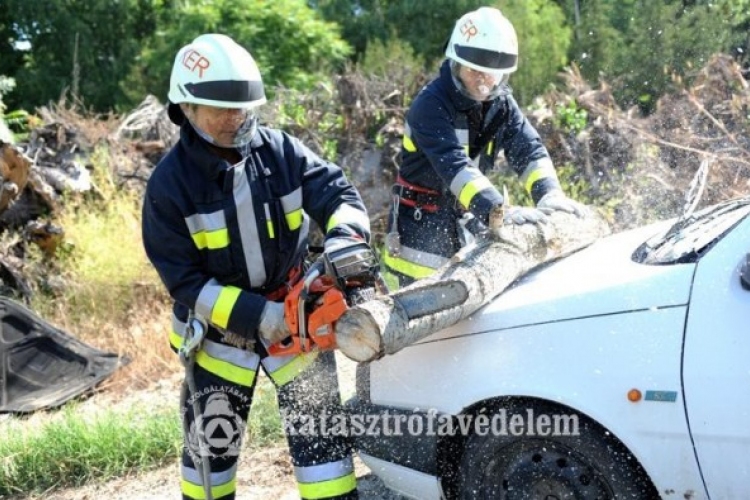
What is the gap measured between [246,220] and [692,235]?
5.17ft

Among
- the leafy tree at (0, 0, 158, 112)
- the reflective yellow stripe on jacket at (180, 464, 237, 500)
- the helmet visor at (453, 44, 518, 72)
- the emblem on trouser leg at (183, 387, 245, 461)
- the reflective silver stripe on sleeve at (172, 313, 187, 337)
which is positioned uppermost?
the helmet visor at (453, 44, 518, 72)

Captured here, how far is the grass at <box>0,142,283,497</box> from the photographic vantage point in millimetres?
4832

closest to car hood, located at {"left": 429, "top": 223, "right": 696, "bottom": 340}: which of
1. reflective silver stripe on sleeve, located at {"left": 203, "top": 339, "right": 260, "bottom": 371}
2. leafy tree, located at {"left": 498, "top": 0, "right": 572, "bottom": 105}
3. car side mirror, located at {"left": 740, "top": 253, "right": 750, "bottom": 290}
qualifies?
car side mirror, located at {"left": 740, "top": 253, "right": 750, "bottom": 290}

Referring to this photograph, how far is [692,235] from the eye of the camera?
312 centimetres

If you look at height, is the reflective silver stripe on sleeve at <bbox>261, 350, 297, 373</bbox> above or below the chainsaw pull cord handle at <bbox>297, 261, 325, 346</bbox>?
below

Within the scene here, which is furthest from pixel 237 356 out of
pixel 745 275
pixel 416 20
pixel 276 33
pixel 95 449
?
pixel 416 20

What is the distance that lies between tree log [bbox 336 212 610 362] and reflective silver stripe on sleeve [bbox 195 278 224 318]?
494mm

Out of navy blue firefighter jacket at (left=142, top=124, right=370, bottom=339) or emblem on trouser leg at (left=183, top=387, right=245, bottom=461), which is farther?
emblem on trouser leg at (left=183, top=387, right=245, bottom=461)

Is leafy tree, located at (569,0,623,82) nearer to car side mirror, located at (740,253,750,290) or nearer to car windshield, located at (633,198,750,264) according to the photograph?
car windshield, located at (633,198,750,264)

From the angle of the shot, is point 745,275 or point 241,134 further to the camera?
point 241,134

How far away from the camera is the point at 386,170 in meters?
8.27

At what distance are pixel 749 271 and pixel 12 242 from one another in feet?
22.2

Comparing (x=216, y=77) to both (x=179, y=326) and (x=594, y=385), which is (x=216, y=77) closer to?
(x=179, y=326)

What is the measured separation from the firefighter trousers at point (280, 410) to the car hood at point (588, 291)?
52 centimetres
